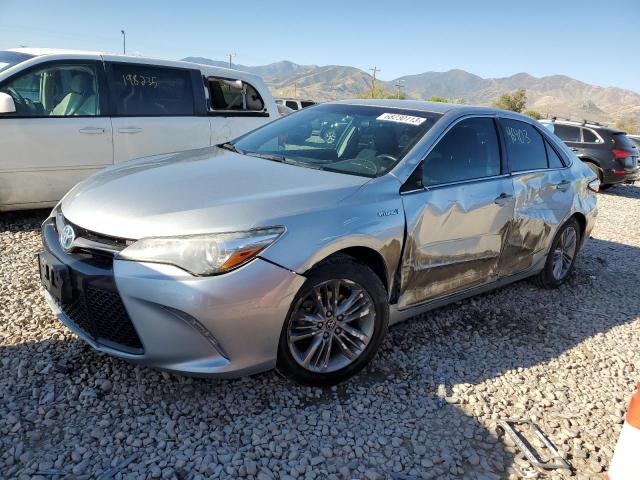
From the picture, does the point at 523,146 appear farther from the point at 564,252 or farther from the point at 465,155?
the point at 564,252

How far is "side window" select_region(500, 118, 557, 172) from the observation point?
3.98m

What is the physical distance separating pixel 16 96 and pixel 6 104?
1.28ft

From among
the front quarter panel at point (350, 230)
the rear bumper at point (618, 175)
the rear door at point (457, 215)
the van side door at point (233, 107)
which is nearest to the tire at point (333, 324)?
the front quarter panel at point (350, 230)

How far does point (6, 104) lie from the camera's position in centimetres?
464

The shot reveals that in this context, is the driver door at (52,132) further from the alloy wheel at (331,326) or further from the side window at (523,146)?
the side window at (523,146)

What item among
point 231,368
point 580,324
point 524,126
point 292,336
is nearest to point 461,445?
point 292,336

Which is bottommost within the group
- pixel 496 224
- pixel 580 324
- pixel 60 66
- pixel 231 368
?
pixel 580 324

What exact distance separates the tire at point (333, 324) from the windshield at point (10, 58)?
13.9ft

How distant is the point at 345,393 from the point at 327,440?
0.42m

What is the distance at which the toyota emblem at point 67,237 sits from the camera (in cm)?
261

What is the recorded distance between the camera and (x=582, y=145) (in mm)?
12867

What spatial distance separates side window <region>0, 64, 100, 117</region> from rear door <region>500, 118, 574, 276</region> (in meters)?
4.11

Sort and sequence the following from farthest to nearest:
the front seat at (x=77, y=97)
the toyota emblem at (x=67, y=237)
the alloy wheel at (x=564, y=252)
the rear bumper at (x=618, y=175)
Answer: the rear bumper at (x=618, y=175), the front seat at (x=77, y=97), the alloy wheel at (x=564, y=252), the toyota emblem at (x=67, y=237)

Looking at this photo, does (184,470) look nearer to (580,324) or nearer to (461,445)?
(461,445)
